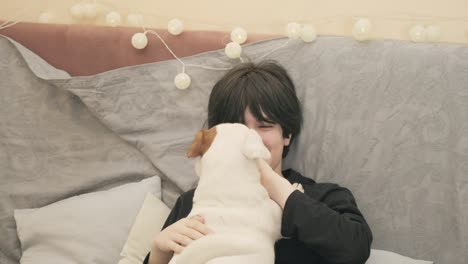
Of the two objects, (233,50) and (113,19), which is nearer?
(233,50)

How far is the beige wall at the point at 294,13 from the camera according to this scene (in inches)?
55.6

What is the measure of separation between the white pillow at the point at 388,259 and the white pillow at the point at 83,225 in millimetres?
674

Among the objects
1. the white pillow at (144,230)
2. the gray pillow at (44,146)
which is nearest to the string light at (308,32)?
the gray pillow at (44,146)

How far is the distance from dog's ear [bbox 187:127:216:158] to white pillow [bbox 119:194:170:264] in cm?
49

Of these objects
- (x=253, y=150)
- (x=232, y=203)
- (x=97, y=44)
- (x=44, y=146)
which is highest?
(x=97, y=44)

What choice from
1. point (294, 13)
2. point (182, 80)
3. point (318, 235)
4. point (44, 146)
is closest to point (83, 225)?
point (44, 146)

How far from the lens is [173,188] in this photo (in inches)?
58.6

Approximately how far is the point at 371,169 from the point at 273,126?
0.28m

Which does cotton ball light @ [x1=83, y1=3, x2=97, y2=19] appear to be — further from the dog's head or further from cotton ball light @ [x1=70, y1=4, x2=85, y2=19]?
the dog's head

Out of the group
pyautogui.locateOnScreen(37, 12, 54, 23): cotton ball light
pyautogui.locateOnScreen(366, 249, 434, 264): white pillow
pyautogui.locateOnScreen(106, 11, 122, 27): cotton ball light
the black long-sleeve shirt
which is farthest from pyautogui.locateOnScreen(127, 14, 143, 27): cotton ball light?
pyautogui.locateOnScreen(366, 249, 434, 264): white pillow

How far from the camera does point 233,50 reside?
Result: 1.40 metres

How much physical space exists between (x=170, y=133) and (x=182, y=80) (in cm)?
17

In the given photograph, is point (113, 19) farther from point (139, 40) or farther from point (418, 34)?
point (418, 34)

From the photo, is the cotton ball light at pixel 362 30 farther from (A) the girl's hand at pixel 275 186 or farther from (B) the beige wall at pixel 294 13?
(A) the girl's hand at pixel 275 186
